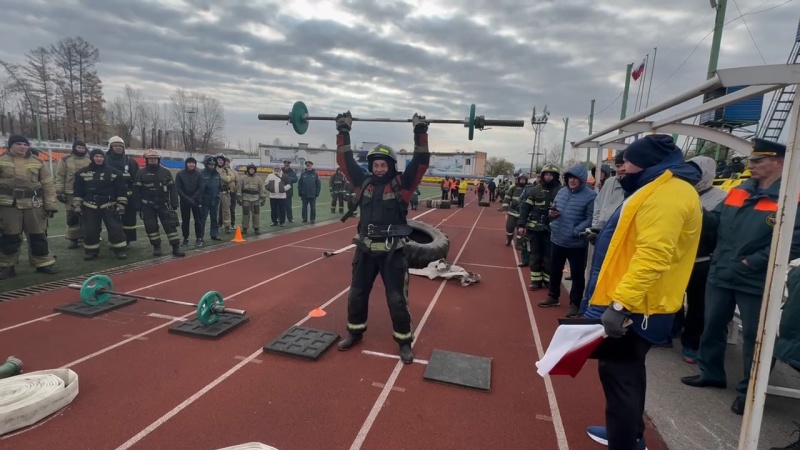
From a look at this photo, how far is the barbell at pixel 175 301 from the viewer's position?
424cm

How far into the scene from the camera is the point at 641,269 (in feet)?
6.68

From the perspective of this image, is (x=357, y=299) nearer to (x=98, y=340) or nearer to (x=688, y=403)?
(x=98, y=340)

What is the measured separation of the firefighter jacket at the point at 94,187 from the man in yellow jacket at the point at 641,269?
25.6ft

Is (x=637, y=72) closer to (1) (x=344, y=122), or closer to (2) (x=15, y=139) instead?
(1) (x=344, y=122)

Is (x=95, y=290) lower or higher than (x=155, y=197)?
lower

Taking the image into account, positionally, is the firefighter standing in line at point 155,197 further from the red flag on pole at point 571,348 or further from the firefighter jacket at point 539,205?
the red flag on pole at point 571,348

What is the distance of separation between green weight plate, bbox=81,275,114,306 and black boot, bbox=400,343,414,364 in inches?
150

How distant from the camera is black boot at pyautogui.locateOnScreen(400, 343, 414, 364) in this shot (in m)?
3.81

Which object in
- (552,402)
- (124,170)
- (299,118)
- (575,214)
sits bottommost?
(552,402)

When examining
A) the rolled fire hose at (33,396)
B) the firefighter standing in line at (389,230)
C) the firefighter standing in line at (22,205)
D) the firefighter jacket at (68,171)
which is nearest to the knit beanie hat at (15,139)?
the firefighter standing in line at (22,205)

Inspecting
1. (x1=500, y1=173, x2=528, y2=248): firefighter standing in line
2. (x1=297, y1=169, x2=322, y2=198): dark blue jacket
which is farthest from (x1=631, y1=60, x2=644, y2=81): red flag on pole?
(x1=297, y1=169, x2=322, y2=198): dark blue jacket

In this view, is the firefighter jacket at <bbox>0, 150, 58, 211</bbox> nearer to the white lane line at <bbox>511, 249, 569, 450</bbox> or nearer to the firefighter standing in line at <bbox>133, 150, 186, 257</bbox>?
the firefighter standing in line at <bbox>133, 150, 186, 257</bbox>

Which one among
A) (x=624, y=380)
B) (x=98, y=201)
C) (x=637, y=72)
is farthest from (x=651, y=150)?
(x=637, y=72)

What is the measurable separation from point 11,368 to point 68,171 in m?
5.65
